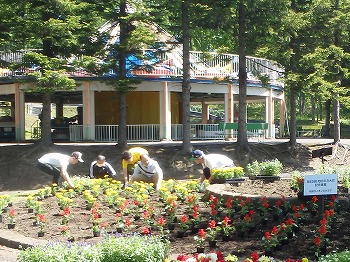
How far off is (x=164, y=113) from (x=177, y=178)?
7.69m

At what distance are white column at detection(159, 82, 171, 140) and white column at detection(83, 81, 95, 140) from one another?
10.7 feet

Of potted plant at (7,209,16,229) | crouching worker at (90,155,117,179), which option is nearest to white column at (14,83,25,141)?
crouching worker at (90,155,117,179)

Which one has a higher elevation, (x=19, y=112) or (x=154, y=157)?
(x=19, y=112)

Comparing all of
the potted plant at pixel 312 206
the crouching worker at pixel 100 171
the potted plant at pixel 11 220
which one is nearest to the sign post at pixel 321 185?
the potted plant at pixel 312 206

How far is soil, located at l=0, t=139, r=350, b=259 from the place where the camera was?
8609 millimetres

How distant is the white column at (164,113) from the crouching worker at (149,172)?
1505cm

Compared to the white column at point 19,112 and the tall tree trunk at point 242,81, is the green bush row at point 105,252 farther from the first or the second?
the white column at point 19,112

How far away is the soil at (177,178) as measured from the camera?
8609 mm

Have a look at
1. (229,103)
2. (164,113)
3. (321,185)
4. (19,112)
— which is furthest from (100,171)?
(229,103)

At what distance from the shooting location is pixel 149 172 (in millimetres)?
14328

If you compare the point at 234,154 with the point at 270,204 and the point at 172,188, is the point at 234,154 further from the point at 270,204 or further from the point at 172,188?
the point at 270,204

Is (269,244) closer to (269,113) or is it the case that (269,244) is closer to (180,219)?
(180,219)

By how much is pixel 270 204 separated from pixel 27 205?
186 inches

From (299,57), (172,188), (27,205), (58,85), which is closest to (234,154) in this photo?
(299,57)
